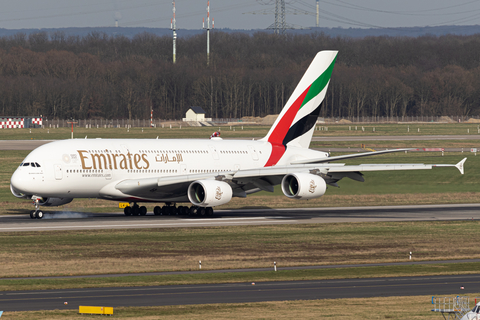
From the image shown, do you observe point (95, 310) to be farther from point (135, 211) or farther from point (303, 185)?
point (135, 211)

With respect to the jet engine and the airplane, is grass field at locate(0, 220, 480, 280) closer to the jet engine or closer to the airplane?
the airplane

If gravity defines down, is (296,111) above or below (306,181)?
above

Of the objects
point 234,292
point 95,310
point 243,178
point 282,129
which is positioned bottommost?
point 234,292

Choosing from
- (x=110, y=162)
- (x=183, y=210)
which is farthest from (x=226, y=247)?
(x=183, y=210)

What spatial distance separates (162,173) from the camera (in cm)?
4853

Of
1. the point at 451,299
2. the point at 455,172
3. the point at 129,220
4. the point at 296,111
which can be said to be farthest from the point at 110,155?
the point at 455,172

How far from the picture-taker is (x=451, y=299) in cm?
2362

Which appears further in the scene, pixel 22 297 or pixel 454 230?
pixel 454 230

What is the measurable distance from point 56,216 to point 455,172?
140 feet

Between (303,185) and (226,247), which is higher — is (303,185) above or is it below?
above

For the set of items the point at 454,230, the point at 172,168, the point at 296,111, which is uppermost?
the point at 296,111

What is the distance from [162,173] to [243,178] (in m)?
5.89

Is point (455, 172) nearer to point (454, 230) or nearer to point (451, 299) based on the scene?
point (454, 230)

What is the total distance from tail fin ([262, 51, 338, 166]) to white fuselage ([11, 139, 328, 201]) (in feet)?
8.25
